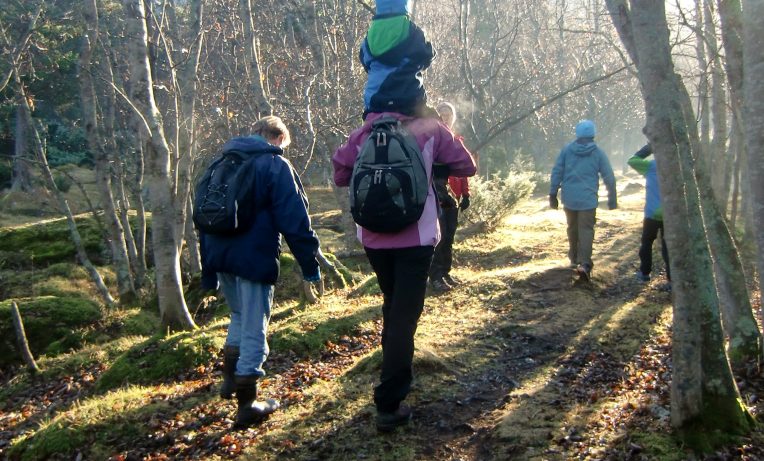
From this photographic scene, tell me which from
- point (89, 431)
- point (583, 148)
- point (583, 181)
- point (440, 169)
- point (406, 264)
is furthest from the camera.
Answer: point (583, 148)

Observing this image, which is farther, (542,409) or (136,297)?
(136,297)

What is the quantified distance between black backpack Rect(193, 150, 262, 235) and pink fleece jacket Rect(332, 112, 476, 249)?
2.03 feet

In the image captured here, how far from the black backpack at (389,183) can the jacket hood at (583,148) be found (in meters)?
5.22

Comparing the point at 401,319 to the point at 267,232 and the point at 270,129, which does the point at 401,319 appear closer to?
the point at 267,232

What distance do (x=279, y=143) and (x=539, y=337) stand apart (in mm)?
3221

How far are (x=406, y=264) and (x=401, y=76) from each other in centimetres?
124

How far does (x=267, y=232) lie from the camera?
13.7ft

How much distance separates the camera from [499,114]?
96.0 feet

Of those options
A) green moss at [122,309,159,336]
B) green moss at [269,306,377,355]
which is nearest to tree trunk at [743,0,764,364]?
green moss at [269,306,377,355]

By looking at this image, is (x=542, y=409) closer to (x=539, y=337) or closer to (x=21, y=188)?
(x=539, y=337)

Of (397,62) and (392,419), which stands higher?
(397,62)

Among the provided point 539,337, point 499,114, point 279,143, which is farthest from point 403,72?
point 499,114

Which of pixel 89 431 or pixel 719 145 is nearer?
pixel 89 431

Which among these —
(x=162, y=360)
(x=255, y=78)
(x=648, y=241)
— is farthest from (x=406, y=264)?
(x=255, y=78)
